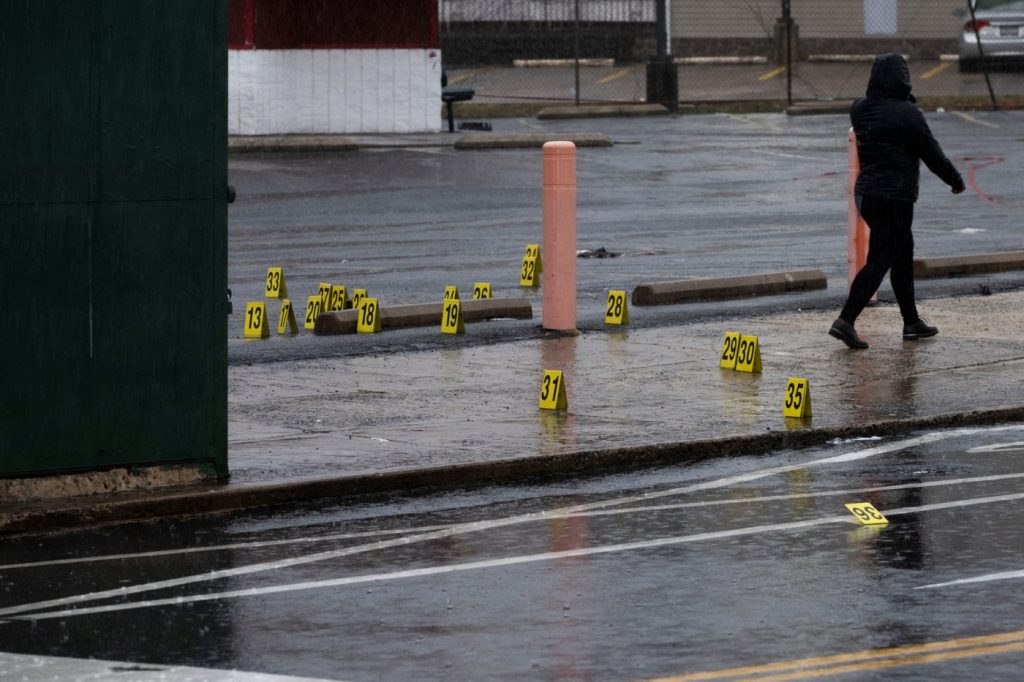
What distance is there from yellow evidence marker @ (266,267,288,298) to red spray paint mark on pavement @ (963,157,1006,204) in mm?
10795

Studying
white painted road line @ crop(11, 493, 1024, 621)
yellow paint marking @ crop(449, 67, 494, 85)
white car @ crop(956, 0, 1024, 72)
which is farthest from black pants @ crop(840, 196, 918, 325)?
yellow paint marking @ crop(449, 67, 494, 85)

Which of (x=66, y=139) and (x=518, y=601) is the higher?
(x=66, y=139)

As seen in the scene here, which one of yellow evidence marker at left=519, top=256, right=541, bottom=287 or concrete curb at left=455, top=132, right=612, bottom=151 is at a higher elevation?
concrete curb at left=455, top=132, right=612, bottom=151

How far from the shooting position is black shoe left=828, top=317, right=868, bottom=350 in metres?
14.7

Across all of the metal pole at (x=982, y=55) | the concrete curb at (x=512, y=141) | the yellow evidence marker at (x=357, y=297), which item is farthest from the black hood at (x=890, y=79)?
the metal pole at (x=982, y=55)

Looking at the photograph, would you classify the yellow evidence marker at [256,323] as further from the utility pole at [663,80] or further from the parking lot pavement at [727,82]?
the parking lot pavement at [727,82]

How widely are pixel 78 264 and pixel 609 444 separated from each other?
2955 millimetres

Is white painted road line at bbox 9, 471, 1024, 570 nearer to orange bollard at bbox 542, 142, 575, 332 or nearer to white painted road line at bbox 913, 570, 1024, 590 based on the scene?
white painted road line at bbox 913, 570, 1024, 590

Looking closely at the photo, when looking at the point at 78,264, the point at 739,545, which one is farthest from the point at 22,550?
the point at 739,545

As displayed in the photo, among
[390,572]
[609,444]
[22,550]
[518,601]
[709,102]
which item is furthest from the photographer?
[709,102]

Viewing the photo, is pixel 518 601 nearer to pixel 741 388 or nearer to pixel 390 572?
pixel 390 572

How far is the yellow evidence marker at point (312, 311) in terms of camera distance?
16125mm

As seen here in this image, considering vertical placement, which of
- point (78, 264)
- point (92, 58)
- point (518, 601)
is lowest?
point (518, 601)

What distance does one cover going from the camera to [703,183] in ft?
92.2
